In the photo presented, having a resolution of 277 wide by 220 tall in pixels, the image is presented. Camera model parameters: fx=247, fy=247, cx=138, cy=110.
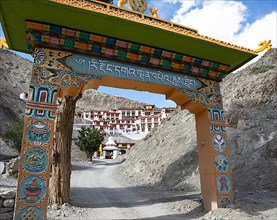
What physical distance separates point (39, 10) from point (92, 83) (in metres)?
2.10

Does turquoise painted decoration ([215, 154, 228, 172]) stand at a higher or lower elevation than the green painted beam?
lower

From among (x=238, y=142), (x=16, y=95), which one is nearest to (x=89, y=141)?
(x=238, y=142)

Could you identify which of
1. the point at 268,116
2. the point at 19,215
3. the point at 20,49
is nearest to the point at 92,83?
the point at 20,49

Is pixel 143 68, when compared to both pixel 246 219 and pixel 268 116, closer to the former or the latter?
pixel 246 219

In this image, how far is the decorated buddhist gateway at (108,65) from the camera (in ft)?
17.6

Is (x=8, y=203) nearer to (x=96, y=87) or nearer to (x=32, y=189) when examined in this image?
(x=32, y=189)

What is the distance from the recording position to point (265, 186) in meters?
9.98

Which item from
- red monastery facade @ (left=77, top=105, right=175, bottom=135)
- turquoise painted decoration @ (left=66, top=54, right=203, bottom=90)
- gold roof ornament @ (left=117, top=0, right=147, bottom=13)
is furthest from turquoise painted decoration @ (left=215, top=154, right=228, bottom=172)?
red monastery facade @ (left=77, top=105, right=175, bottom=135)

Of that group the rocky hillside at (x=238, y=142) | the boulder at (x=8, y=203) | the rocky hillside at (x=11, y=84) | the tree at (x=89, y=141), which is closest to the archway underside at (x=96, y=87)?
the boulder at (x=8, y=203)

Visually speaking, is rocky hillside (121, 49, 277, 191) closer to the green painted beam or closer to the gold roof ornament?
the green painted beam

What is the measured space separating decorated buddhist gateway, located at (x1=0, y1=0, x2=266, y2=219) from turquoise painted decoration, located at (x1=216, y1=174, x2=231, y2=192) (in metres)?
0.03

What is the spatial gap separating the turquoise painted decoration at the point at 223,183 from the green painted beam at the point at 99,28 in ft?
11.7

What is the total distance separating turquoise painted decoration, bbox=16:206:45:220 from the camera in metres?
4.94

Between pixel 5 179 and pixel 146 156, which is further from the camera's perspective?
pixel 146 156
